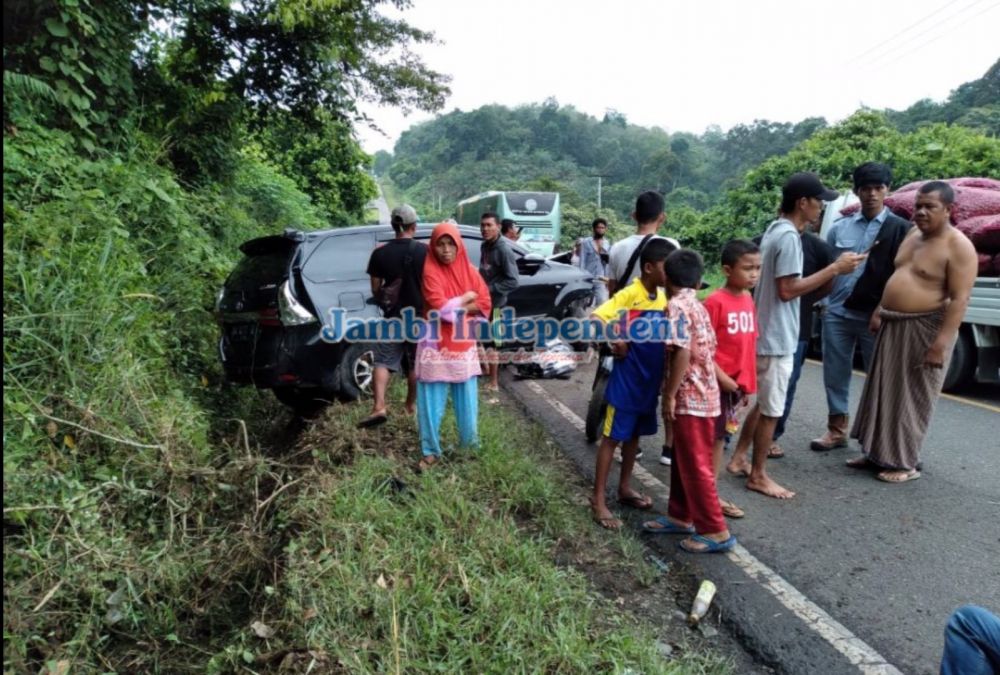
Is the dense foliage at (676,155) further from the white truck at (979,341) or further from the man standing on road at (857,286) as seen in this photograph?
the man standing on road at (857,286)

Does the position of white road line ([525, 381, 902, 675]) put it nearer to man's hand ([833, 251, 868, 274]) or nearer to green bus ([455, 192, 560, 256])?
man's hand ([833, 251, 868, 274])

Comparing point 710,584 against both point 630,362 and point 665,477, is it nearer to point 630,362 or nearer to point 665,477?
point 630,362

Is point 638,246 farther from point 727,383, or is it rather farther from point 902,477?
point 902,477

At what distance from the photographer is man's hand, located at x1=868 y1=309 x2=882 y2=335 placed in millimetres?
4184

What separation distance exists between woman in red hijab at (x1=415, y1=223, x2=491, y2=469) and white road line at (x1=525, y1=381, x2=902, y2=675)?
1791mm

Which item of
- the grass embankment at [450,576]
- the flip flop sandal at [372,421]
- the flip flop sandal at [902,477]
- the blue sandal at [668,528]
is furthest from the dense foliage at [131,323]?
the flip flop sandal at [902,477]

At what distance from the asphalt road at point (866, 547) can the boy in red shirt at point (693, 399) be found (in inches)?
6.7

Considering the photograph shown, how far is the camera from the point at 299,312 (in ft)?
16.0

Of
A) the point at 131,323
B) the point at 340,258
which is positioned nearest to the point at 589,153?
the point at 340,258

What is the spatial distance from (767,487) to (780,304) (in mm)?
1138

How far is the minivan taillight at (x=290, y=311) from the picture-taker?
4844mm

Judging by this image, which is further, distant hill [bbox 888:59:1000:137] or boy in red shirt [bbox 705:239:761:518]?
distant hill [bbox 888:59:1000:137]

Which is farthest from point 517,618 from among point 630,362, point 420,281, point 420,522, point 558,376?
point 558,376

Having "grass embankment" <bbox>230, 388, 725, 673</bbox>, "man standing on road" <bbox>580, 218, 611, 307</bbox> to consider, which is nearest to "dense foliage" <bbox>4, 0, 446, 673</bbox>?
"grass embankment" <bbox>230, 388, 725, 673</bbox>
